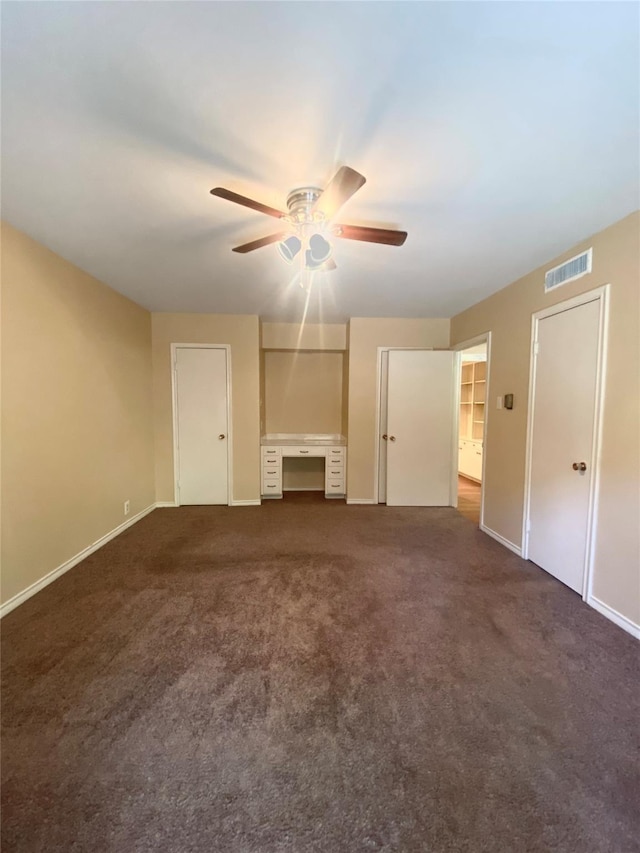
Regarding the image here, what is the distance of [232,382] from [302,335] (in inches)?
47.6

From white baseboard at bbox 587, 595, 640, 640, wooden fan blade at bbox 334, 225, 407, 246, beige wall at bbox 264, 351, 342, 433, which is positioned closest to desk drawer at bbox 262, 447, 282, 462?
beige wall at bbox 264, 351, 342, 433

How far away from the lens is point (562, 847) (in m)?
1.00

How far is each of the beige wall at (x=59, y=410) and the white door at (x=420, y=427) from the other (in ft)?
10.0

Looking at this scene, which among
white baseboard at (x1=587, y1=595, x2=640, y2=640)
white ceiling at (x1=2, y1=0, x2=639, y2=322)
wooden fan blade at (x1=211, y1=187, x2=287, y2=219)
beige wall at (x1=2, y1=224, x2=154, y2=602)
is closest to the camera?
white ceiling at (x1=2, y1=0, x2=639, y2=322)

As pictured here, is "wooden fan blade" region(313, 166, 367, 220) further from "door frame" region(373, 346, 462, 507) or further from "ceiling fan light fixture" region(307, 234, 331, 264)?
"door frame" region(373, 346, 462, 507)

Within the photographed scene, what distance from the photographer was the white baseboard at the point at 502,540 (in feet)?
9.62

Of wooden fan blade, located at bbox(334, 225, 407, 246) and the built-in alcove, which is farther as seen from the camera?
the built-in alcove

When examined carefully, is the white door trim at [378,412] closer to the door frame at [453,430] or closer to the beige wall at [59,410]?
the door frame at [453,430]

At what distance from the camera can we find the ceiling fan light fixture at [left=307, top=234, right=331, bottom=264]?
6.34ft

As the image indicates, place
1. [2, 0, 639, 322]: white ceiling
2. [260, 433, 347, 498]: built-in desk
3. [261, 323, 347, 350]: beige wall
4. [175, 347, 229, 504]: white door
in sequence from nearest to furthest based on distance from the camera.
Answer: [2, 0, 639, 322]: white ceiling → [175, 347, 229, 504]: white door → [260, 433, 347, 498]: built-in desk → [261, 323, 347, 350]: beige wall

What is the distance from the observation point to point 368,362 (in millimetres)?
4254

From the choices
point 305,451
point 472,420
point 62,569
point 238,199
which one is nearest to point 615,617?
point 238,199

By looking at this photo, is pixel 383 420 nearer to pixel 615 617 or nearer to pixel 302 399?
pixel 302 399

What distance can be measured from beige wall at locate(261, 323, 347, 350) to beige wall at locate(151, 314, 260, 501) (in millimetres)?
478
